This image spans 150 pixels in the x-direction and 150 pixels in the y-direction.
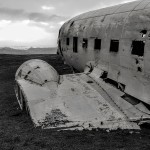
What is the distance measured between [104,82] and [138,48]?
2.61m

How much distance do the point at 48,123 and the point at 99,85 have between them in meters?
3.41

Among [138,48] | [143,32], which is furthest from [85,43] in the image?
[143,32]

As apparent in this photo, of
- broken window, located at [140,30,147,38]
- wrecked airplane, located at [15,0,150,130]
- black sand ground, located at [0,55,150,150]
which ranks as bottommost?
black sand ground, located at [0,55,150,150]

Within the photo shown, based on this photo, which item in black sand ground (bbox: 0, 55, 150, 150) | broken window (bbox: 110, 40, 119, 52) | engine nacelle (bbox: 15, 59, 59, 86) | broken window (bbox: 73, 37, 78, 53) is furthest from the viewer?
broken window (bbox: 73, 37, 78, 53)

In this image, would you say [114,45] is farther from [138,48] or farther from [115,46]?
[138,48]

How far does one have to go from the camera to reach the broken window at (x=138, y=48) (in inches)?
325

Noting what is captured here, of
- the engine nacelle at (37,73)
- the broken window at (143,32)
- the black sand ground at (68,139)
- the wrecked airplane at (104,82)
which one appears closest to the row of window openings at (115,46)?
the wrecked airplane at (104,82)

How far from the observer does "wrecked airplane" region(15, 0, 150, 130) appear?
8070mm

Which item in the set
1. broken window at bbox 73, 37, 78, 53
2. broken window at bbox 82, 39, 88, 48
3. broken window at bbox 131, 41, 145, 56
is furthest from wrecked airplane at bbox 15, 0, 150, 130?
broken window at bbox 73, 37, 78, 53

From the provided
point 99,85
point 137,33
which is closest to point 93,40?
point 99,85

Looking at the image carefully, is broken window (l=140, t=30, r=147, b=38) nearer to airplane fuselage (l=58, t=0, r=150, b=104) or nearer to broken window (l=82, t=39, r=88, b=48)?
airplane fuselage (l=58, t=0, r=150, b=104)

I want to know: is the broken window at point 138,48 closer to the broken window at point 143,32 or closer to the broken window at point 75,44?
the broken window at point 143,32

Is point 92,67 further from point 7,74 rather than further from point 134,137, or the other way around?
point 7,74

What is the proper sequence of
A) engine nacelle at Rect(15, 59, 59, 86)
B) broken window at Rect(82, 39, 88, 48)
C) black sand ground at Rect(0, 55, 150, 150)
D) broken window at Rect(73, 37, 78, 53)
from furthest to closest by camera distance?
1. broken window at Rect(73, 37, 78, 53)
2. broken window at Rect(82, 39, 88, 48)
3. engine nacelle at Rect(15, 59, 59, 86)
4. black sand ground at Rect(0, 55, 150, 150)
